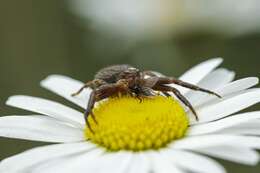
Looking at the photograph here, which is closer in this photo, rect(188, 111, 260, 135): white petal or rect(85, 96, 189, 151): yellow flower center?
rect(188, 111, 260, 135): white petal

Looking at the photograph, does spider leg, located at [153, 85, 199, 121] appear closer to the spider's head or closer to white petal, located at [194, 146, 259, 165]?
the spider's head

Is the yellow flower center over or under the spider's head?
under

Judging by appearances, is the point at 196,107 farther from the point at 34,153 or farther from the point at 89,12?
the point at 89,12

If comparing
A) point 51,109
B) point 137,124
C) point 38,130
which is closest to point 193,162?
point 137,124

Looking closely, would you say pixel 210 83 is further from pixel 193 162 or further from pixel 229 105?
pixel 193 162

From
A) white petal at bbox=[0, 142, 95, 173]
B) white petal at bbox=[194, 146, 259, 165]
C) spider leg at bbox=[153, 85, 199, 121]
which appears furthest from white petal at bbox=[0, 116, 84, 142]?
white petal at bbox=[194, 146, 259, 165]

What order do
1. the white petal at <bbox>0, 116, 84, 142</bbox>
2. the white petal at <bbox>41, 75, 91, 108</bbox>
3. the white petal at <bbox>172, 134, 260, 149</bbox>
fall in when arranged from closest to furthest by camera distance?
the white petal at <bbox>172, 134, 260, 149</bbox> → the white petal at <bbox>0, 116, 84, 142</bbox> → the white petal at <bbox>41, 75, 91, 108</bbox>

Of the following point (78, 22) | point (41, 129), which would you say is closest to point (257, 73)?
point (78, 22)
